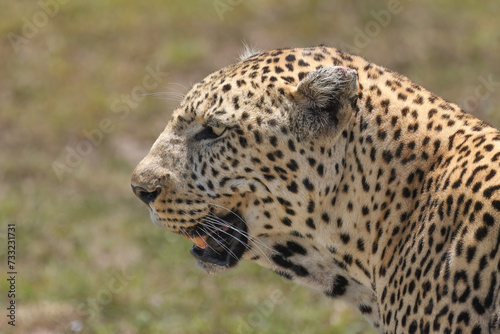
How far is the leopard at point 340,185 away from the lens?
4461 mm

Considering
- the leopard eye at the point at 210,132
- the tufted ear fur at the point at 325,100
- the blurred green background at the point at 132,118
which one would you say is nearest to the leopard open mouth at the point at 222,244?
the leopard eye at the point at 210,132

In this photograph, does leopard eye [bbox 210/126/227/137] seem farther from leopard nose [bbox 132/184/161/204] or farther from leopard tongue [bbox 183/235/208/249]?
leopard tongue [bbox 183/235/208/249]

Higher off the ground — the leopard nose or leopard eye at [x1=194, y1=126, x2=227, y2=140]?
leopard eye at [x1=194, y1=126, x2=227, y2=140]

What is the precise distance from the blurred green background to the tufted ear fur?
289 centimetres

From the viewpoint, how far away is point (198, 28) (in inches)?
582

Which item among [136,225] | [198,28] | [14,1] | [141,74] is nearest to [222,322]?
[136,225]

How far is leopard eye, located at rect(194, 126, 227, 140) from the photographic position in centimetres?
533

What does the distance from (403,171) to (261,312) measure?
417 cm

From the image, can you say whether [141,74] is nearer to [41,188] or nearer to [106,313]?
[41,188]

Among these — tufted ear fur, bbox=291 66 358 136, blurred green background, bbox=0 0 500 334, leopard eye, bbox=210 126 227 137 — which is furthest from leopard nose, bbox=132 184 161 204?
blurred green background, bbox=0 0 500 334

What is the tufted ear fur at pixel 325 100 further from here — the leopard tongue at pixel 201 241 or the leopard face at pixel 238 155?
the leopard tongue at pixel 201 241

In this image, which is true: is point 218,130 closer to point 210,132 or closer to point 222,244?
point 210,132

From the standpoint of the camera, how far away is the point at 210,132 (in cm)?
543

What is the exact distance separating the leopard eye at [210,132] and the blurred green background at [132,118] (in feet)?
8.16
